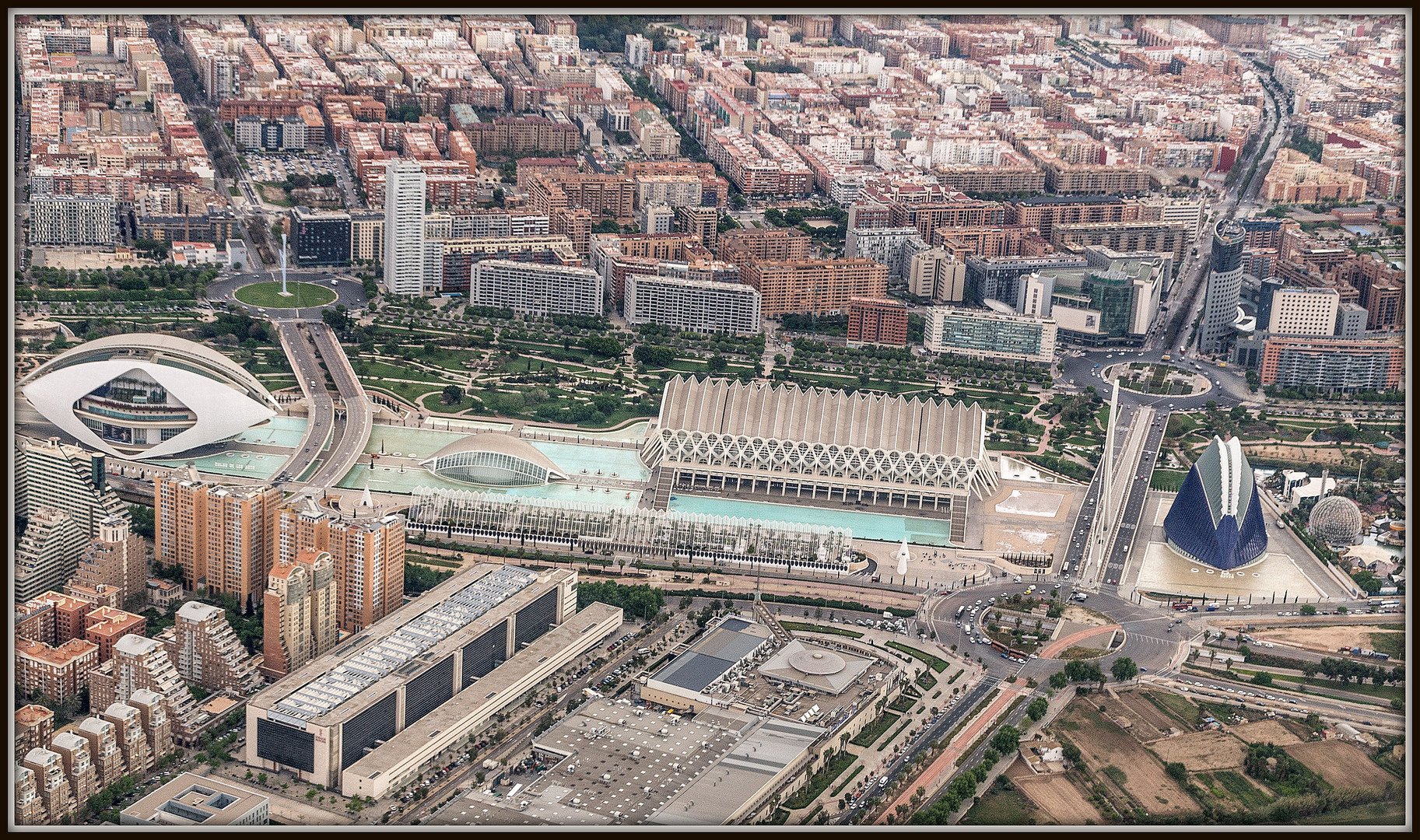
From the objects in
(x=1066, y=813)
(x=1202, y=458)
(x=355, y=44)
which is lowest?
(x=1066, y=813)

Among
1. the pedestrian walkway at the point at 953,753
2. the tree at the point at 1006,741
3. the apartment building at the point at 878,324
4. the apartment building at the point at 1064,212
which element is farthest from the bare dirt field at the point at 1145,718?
the apartment building at the point at 1064,212

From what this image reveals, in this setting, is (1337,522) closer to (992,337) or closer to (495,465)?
(992,337)

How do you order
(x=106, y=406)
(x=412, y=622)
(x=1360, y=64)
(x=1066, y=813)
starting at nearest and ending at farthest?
(x=1066, y=813) < (x=412, y=622) < (x=106, y=406) < (x=1360, y=64)

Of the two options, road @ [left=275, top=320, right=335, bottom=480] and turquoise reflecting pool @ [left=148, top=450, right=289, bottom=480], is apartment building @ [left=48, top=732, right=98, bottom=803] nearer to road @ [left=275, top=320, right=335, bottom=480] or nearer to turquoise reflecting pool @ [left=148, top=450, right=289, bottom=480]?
turquoise reflecting pool @ [left=148, top=450, right=289, bottom=480]

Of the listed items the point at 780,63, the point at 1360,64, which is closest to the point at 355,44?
the point at 780,63

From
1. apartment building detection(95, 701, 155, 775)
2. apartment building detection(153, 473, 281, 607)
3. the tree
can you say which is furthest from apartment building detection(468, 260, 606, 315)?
apartment building detection(95, 701, 155, 775)

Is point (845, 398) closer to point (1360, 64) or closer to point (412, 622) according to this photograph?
point (412, 622)

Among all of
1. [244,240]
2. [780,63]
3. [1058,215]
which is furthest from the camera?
[780,63]

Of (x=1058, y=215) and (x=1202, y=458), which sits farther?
(x=1058, y=215)
